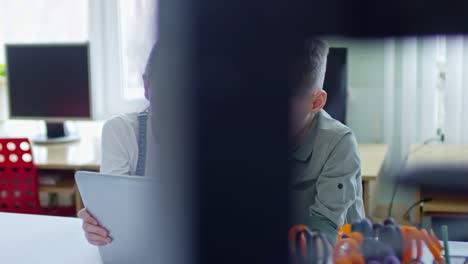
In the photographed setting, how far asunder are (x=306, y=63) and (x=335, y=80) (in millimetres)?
52

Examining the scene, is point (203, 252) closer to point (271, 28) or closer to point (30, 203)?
point (271, 28)

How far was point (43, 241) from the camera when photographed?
115 cm

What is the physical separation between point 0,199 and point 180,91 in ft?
7.96

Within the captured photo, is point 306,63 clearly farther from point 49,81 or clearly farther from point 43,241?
point 49,81

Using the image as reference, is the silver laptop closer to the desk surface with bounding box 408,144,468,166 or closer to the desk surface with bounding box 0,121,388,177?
the desk surface with bounding box 408,144,468,166

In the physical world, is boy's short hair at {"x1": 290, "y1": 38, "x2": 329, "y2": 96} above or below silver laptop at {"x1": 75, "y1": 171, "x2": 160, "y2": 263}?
above

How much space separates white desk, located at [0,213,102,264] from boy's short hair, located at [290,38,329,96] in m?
0.89

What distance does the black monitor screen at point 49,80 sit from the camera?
257 centimetres

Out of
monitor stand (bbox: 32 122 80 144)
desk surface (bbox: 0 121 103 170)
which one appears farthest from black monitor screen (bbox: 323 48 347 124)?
monitor stand (bbox: 32 122 80 144)

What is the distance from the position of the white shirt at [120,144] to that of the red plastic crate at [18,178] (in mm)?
995

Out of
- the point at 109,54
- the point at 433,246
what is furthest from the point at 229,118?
the point at 109,54

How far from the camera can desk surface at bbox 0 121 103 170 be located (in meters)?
2.30

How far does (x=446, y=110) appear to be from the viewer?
263mm

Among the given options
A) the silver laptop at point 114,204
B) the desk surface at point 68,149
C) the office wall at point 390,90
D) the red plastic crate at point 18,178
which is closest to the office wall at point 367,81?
the office wall at point 390,90
